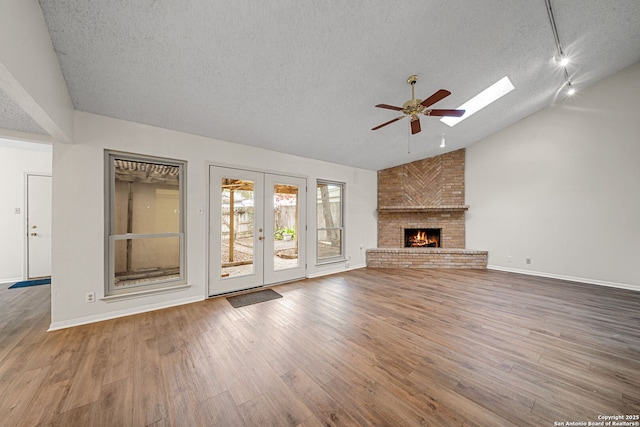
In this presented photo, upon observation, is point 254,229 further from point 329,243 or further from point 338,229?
point 338,229

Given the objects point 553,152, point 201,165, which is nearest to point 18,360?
point 201,165

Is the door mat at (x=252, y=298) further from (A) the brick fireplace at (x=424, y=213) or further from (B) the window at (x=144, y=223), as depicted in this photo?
(A) the brick fireplace at (x=424, y=213)

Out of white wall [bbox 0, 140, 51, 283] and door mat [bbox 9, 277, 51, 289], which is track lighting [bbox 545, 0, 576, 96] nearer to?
white wall [bbox 0, 140, 51, 283]

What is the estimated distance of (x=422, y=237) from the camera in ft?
20.8

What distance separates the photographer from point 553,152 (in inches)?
184

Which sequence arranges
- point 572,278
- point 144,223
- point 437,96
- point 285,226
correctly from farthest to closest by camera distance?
point 285,226 < point 572,278 < point 144,223 < point 437,96

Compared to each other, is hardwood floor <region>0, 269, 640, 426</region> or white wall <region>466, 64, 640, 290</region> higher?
white wall <region>466, 64, 640, 290</region>

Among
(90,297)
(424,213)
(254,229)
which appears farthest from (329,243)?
(90,297)

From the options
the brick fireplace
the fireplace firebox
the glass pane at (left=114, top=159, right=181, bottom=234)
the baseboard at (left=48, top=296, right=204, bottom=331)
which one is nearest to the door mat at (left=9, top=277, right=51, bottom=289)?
the baseboard at (left=48, top=296, right=204, bottom=331)

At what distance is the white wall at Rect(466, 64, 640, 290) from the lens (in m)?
3.96

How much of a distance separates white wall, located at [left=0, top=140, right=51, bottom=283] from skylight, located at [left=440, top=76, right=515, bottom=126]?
790cm

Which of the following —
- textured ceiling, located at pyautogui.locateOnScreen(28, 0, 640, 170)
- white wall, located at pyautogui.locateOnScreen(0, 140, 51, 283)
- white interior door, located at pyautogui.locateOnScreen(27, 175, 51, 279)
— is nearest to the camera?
textured ceiling, located at pyautogui.locateOnScreen(28, 0, 640, 170)

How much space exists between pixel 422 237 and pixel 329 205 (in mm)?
3057

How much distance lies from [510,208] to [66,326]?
26.6 ft
